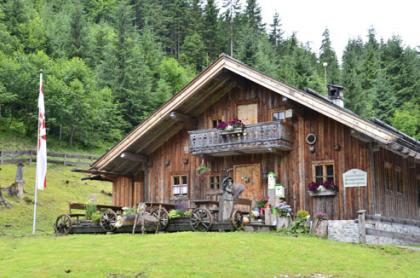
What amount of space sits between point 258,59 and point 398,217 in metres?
59.3

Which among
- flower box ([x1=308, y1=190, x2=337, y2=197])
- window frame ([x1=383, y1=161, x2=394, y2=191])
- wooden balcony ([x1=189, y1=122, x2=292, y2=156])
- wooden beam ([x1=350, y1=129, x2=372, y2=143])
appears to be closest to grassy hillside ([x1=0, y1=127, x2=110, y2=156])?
wooden balcony ([x1=189, y1=122, x2=292, y2=156])

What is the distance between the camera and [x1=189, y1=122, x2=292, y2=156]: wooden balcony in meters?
23.6

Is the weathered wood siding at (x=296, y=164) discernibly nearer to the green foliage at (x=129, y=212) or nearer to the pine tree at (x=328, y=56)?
the green foliage at (x=129, y=212)

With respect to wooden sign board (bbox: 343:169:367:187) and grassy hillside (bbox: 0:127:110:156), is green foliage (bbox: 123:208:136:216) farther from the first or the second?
grassy hillside (bbox: 0:127:110:156)

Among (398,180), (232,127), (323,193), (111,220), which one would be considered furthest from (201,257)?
(398,180)

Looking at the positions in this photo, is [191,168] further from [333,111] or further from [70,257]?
[70,257]

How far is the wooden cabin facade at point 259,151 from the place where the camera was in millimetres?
22719

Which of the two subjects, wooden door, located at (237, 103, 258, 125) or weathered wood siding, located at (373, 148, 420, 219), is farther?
wooden door, located at (237, 103, 258, 125)

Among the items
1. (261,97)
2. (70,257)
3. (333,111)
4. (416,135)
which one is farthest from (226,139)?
(416,135)

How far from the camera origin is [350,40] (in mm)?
125750

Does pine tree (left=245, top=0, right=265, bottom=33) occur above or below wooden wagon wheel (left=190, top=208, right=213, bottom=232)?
above

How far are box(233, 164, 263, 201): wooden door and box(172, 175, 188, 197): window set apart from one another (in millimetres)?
2614

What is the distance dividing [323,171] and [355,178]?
143 centimetres

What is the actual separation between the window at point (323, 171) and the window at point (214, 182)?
455 cm
